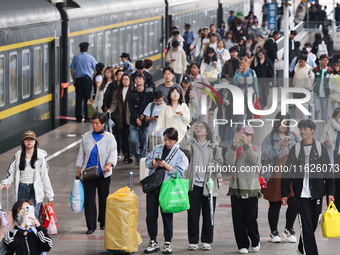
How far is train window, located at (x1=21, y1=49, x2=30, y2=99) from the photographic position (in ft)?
68.1

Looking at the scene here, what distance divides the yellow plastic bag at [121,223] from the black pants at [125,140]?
6.36 metres

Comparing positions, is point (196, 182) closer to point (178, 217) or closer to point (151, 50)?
point (178, 217)

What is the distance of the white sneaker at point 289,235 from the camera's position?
12641mm

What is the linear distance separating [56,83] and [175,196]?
1174 centimetres

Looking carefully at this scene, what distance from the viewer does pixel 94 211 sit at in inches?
519

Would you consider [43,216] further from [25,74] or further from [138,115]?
[25,74]

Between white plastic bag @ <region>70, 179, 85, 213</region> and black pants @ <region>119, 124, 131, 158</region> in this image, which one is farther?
black pants @ <region>119, 124, 131, 158</region>

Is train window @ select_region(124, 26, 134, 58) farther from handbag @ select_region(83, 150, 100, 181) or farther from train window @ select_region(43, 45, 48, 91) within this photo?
handbag @ select_region(83, 150, 100, 181)

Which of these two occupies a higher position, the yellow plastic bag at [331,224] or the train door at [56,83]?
the train door at [56,83]

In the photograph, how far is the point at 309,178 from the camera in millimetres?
11453

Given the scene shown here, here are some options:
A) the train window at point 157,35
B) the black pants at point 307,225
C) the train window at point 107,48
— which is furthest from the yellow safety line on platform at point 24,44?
the train window at point 157,35

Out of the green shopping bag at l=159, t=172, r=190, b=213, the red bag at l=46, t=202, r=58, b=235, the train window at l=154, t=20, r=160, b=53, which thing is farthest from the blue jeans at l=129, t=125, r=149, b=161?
the train window at l=154, t=20, r=160, b=53

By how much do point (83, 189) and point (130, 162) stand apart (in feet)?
18.8

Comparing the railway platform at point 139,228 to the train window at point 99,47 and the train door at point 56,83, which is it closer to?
the train door at point 56,83
